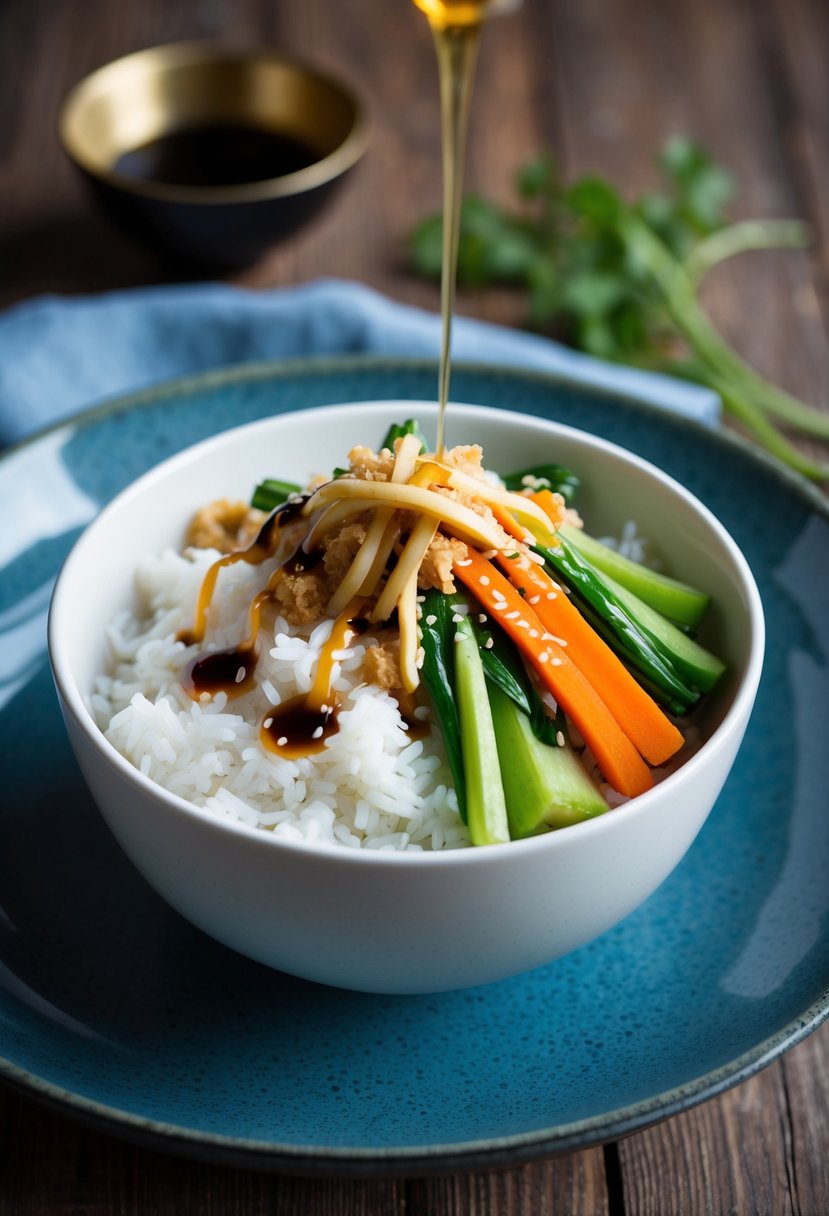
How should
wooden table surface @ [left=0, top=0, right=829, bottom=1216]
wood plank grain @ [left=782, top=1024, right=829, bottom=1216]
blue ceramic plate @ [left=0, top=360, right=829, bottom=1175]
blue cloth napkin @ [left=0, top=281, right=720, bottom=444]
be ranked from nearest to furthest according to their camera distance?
1. blue ceramic plate @ [left=0, top=360, right=829, bottom=1175]
2. wood plank grain @ [left=782, top=1024, right=829, bottom=1216]
3. blue cloth napkin @ [left=0, top=281, right=720, bottom=444]
4. wooden table surface @ [left=0, top=0, right=829, bottom=1216]

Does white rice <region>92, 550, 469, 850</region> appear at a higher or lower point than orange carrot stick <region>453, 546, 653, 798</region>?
lower

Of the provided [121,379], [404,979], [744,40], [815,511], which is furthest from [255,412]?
[744,40]

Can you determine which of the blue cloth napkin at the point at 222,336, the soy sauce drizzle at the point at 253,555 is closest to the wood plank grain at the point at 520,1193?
the soy sauce drizzle at the point at 253,555

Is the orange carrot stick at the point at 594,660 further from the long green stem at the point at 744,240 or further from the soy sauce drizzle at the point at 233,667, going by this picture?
the long green stem at the point at 744,240

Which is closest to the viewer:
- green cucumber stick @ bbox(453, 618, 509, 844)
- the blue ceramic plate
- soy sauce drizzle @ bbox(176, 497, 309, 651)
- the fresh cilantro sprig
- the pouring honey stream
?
the pouring honey stream

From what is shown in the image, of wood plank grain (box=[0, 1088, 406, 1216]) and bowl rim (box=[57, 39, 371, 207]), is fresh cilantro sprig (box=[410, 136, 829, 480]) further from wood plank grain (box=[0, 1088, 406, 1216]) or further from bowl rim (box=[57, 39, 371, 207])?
wood plank grain (box=[0, 1088, 406, 1216])

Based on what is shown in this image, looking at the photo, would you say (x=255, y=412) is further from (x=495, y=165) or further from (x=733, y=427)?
(x=495, y=165)

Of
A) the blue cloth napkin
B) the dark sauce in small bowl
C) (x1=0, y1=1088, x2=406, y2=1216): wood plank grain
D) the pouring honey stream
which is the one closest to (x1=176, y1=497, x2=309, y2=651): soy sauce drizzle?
the pouring honey stream

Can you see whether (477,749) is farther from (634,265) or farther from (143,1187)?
(634,265)
